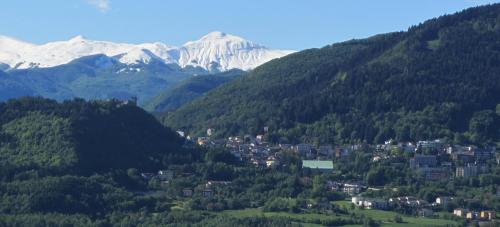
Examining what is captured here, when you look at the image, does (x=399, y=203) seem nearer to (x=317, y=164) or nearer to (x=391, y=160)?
(x=391, y=160)

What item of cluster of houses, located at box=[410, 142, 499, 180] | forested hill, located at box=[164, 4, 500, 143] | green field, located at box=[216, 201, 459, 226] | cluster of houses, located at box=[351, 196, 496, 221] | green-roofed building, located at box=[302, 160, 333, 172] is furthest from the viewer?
forested hill, located at box=[164, 4, 500, 143]

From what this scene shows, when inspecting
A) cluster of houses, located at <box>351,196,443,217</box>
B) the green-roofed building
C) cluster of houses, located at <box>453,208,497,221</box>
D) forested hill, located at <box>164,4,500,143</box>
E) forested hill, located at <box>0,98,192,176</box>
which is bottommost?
cluster of houses, located at <box>453,208,497,221</box>

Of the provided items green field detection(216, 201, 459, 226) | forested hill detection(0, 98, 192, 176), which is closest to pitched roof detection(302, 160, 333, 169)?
forested hill detection(0, 98, 192, 176)

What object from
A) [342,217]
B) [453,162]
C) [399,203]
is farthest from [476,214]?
[453,162]

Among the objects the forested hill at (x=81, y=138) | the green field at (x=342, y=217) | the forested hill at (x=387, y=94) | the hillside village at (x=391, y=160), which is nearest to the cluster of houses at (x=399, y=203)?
the hillside village at (x=391, y=160)

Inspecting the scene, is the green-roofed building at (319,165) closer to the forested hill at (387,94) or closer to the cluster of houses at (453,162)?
the cluster of houses at (453,162)

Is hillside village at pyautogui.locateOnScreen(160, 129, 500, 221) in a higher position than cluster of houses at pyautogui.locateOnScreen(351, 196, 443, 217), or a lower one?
higher

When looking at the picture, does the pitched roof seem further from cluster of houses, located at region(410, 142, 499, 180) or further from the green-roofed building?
cluster of houses, located at region(410, 142, 499, 180)

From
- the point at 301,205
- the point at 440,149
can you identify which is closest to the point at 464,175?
the point at 440,149
